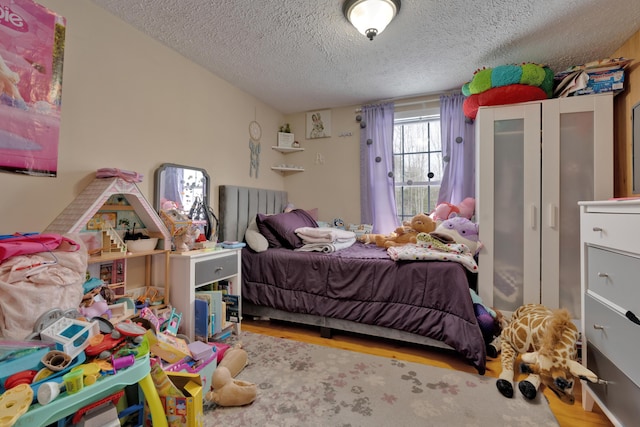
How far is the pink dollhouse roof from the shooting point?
1483 mm

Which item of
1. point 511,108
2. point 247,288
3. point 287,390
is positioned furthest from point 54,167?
point 511,108

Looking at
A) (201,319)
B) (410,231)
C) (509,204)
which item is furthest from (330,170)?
(201,319)

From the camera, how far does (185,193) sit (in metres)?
2.40

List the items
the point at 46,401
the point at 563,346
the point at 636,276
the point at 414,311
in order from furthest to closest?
the point at 414,311
the point at 563,346
the point at 636,276
the point at 46,401

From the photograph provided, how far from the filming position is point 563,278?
2.33m

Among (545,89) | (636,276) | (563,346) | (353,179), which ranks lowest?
(563,346)

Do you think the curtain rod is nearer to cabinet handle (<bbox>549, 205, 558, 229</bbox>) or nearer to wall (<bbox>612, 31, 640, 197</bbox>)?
wall (<bbox>612, 31, 640, 197</bbox>)

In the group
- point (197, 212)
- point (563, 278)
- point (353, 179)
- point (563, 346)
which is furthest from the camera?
point (353, 179)

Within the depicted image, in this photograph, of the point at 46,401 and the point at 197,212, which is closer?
the point at 46,401

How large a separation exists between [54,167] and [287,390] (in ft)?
6.01

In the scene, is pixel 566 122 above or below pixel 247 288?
above

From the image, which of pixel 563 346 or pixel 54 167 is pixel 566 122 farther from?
pixel 54 167

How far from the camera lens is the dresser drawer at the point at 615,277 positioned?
44.1 inches

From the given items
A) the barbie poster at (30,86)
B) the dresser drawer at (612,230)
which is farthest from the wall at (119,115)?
the dresser drawer at (612,230)
